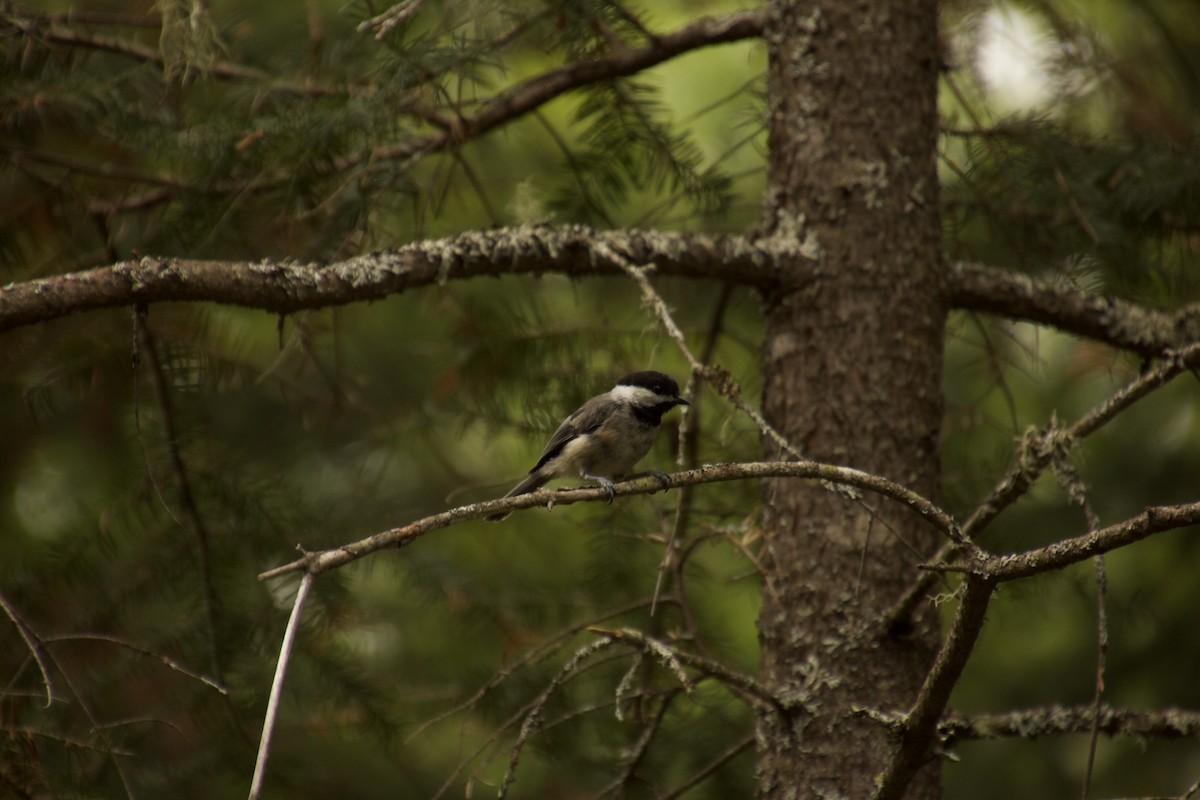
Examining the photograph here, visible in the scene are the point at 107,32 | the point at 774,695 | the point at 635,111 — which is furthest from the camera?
the point at 107,32

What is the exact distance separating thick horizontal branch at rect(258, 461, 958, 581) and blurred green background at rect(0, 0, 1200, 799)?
472mm

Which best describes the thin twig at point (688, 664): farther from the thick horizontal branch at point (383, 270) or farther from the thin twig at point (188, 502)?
the thin twig at point (188, 502)

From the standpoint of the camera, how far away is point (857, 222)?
10.6 ft

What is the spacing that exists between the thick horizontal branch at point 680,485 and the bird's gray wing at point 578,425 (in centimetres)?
137

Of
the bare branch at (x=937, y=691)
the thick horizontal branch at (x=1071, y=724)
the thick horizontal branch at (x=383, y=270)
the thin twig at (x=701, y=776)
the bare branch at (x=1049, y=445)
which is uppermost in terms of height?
the thick horizontal branch at (x=383, y=270)

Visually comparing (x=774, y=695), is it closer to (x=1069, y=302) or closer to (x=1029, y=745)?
(x=1069, y=302)

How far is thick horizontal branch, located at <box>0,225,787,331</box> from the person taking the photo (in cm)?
240

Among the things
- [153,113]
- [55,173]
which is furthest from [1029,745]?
[55,173]

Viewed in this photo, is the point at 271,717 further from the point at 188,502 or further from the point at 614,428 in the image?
the point at 614,428

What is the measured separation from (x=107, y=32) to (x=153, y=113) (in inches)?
69.3

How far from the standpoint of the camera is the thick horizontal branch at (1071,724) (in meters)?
2.73

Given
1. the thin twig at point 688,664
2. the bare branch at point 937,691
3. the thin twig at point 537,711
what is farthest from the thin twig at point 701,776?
the bare branch at point 937,691

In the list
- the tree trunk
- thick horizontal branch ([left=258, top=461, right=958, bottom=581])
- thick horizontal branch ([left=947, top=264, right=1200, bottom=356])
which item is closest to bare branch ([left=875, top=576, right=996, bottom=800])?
thick horizontal branch ([left=258, top=461, right=958, bottom=581])

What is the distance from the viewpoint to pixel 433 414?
4320mm
